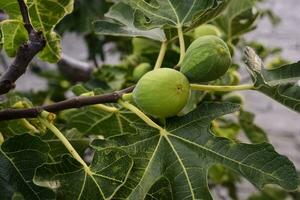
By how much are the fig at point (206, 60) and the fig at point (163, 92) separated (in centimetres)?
2

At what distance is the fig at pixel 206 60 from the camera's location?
0.67 metres

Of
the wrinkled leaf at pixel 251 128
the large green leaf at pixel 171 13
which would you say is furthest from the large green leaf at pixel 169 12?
the wrinkled leaf at pixel 251 128

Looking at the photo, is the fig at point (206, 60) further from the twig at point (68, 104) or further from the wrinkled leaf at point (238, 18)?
the wrinkled leaf at point (238, 18)

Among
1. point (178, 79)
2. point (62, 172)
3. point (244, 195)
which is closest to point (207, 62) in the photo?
point (178, 79)

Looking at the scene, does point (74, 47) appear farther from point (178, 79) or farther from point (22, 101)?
point (178, 79)

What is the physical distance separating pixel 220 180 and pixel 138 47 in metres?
0.64

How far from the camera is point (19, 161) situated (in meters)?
0.72

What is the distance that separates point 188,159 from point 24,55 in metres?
0.25

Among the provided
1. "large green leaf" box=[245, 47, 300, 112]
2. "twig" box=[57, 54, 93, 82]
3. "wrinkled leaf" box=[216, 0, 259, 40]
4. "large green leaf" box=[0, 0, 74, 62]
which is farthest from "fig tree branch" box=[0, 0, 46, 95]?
"twig" box=[57, 54, 93, 82]

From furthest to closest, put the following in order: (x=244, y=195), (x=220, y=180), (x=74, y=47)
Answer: (x=74, y=47), (x=244, y=195), (x=220, y=180)

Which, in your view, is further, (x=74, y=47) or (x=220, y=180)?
(x=74, y=47)

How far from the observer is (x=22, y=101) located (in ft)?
→ 2.74

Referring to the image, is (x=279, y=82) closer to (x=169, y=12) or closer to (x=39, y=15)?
(x=169, y=12)

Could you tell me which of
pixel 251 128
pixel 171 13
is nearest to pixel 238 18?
pixel 251 128
